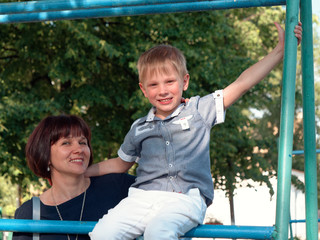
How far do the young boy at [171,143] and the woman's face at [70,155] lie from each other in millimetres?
326

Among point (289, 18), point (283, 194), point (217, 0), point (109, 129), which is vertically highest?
point (109, 129)

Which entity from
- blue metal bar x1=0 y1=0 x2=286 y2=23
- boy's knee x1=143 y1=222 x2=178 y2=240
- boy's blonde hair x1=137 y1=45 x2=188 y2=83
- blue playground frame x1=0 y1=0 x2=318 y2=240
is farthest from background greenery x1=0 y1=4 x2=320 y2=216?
boy's knee x1=143 y1=222 x2=178 y2=240

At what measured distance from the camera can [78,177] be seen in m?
2.57

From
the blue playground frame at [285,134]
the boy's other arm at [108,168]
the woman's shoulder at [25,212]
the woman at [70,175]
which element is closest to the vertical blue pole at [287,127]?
the blue playground frame at [285,134]

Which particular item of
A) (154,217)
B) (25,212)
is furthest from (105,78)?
(154,217)

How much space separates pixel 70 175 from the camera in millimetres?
2545

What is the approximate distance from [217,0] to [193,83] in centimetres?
704

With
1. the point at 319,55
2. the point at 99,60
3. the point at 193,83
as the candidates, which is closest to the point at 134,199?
the point at 193,83

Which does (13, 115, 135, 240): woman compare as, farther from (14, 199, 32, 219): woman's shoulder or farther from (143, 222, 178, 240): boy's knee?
Result: (143, 222, 178, 240): boy's knee

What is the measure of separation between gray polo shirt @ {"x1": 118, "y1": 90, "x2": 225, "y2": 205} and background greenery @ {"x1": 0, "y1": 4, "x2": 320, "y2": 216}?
6690 millimetres

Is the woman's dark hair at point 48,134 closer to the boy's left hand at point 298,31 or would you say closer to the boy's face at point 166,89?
the boy's face at point 166,89

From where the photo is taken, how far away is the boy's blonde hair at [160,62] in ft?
6.95

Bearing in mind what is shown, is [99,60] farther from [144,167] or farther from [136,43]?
[144,167]

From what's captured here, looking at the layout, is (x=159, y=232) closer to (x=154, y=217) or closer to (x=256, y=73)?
(x=154, y=217)
